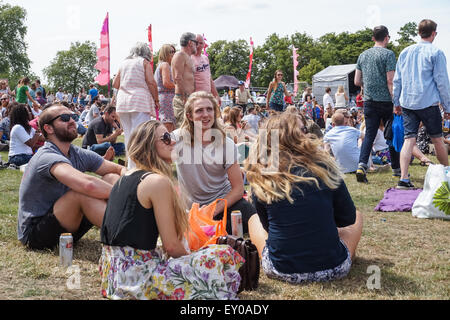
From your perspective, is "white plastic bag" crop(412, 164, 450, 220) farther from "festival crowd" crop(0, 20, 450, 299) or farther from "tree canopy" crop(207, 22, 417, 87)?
"tree canopy" crop(207, 22, 417, 87)

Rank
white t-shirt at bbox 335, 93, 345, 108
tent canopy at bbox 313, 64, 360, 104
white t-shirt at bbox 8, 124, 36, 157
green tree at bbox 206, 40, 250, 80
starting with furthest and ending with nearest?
green tree at bbox 206, 40, 250, 80 < tent canopy at bbox 313, 64, 360, 104 < white t-shirt at bbox 335, 93, 345, 108 < white t-shirt at bbox 8, 124, 36, 157

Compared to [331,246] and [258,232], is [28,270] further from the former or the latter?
[331,246]

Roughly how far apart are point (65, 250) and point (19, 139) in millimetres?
5015

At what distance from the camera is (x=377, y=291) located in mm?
2941

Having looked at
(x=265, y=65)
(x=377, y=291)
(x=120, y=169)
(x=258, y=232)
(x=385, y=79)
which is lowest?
(x=377, y=291)

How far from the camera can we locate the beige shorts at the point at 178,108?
6711 millimetres

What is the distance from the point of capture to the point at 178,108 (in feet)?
22.2

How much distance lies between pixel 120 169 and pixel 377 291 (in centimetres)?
248

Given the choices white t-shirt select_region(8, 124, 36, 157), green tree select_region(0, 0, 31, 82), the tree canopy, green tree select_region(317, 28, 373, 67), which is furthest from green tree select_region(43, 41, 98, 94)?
white t-shirt select_region(8, 124, 36, 157)

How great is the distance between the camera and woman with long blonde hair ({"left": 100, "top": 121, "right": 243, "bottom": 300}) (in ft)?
8.46

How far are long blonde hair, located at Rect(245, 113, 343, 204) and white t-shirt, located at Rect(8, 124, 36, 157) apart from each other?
584 cm
